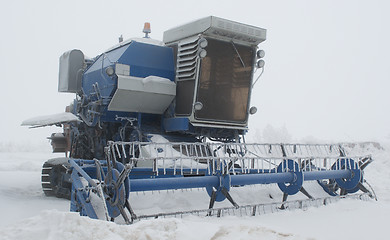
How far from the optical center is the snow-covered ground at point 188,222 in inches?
102

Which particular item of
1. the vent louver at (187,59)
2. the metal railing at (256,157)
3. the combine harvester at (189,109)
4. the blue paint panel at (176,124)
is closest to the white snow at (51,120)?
the combine harvester at (189,109)

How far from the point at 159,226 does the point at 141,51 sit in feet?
13.8

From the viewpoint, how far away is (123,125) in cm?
674

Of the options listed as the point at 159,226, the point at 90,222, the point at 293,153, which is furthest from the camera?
the point at 293,153

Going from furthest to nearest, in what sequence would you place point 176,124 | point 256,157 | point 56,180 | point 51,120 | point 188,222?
point 51,120 < point 56,180 < point 176,124 < point 256,157 < point 188,222

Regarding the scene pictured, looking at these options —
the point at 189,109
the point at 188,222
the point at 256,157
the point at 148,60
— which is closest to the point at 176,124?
the point at 189,109

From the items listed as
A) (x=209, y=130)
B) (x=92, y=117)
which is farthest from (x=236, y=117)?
(x=92, y=117)

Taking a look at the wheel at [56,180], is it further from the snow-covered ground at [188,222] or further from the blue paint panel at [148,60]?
the blue paint panel at [148,60]

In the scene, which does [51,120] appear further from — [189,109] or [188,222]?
[188,222]

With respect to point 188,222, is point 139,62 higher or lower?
higher

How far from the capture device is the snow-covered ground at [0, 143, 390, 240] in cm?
259

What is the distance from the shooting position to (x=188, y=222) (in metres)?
3.11

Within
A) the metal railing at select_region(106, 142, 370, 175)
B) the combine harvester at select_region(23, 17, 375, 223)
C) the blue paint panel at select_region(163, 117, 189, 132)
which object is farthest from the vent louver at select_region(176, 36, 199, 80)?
the metal railing at select_region(106, 142, 370, 175)

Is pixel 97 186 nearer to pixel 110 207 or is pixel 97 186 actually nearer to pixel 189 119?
pixel 110 207
